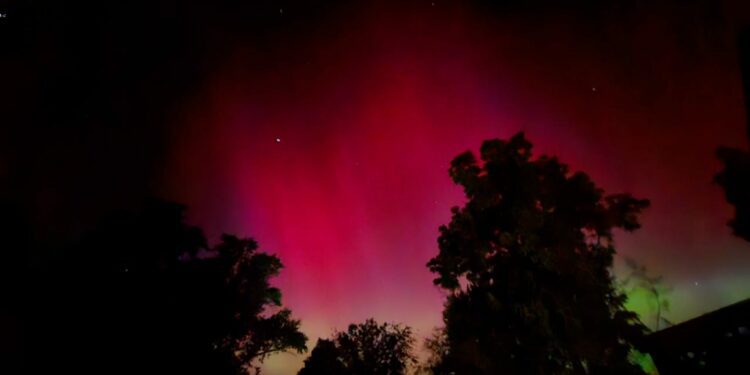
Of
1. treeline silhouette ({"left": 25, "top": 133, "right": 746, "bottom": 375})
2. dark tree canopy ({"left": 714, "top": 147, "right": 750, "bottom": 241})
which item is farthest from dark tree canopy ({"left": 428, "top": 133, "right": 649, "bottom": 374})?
dark tree canopy ({"left": 714, "top": 147, "right": 750, "bottom": 241})

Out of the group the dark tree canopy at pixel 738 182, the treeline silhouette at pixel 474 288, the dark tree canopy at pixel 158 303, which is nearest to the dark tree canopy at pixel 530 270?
the treeline silhouette at pixel 474 288

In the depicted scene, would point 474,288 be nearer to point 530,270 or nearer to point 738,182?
point 530,270

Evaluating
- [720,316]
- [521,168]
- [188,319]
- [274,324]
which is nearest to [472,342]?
[521,168]

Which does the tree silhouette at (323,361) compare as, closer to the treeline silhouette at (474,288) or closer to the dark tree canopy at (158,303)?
the dark tree canopy at (158,303)

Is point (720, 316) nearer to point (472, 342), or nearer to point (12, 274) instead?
point (472, 342)

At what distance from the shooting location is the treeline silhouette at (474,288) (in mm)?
16750

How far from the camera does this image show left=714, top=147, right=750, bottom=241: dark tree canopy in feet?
59.1

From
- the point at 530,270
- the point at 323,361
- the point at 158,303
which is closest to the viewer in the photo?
the point at 530,270

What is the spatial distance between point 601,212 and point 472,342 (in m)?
6.90

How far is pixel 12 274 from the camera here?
A: 55.5ft

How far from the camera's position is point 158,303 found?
18828 mm

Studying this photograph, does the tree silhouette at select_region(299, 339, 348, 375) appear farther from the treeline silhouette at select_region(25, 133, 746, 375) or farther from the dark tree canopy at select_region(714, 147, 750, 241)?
the dark tree canopy at select_region(714, 147, 750, 241)

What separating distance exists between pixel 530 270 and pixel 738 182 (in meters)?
8.80

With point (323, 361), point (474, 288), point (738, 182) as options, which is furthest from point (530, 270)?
point (323, 361)
